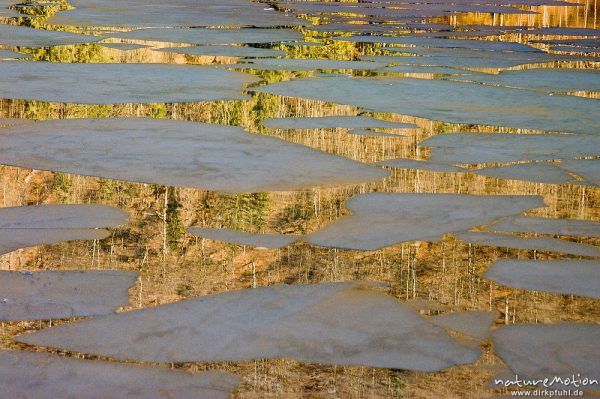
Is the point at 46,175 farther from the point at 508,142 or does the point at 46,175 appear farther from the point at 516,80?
the point at 516,80

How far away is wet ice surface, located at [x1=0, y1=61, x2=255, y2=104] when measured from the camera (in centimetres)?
714

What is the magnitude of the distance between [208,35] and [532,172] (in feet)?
23.5

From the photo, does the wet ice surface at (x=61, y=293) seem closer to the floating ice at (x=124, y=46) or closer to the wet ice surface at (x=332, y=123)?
the wet ice surface at (x=332, y=123)

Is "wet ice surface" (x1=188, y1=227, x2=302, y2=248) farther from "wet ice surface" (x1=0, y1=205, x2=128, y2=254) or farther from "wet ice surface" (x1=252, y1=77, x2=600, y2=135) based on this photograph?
"wet ice surface" (x1=252, y1=77, x2=600, y2=135)

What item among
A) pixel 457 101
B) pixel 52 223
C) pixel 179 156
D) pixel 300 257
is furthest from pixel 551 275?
pixel 457 101

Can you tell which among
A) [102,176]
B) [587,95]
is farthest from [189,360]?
[587,95]

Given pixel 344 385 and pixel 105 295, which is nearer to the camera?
pixel 344 385

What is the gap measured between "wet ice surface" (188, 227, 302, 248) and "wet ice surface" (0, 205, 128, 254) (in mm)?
345

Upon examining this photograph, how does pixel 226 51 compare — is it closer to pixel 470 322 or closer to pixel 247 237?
pixel 247 237

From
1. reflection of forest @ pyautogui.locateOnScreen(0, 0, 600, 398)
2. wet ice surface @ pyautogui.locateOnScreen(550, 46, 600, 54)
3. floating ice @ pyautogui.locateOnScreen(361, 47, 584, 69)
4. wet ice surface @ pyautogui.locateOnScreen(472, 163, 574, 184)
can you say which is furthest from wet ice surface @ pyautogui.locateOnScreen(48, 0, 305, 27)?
wet ice surface @ pyautogui.locateOnScreen(472, 163, 574, 184)

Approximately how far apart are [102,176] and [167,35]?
7271 mm

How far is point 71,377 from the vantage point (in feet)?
8.55

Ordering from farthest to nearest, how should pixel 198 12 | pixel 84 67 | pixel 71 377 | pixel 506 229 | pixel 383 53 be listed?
pixel 198 12
pixel 383 53
pixel 84 67
pixel 506 229
pixel 71 377

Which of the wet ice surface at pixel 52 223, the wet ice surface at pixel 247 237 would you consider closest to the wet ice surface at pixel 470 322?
the wet ice surface at pixel 247 237
